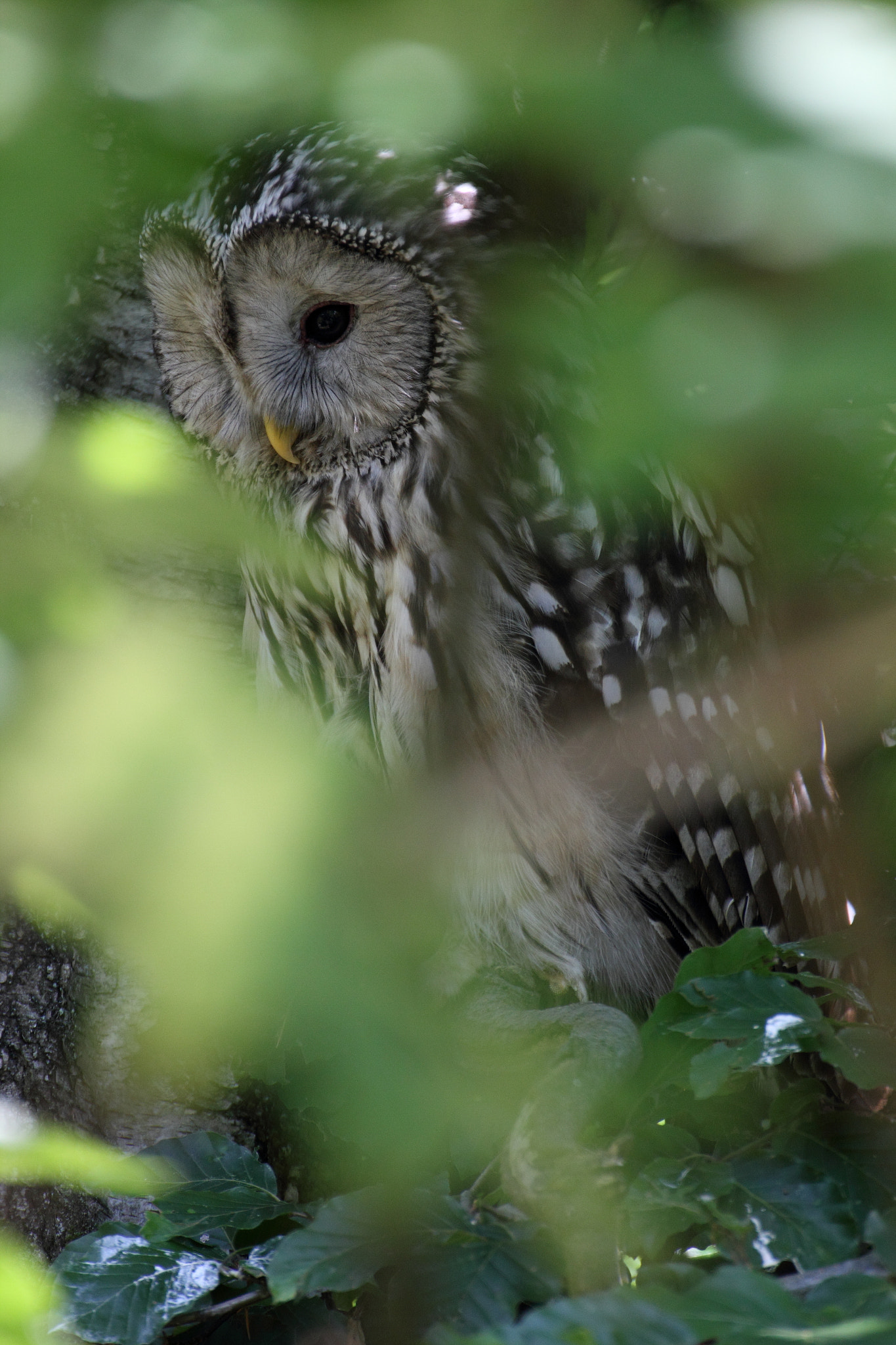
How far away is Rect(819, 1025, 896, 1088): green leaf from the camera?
117 cm

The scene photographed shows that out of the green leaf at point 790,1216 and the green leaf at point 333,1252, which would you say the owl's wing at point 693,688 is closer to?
the green leaf at point 790,1216

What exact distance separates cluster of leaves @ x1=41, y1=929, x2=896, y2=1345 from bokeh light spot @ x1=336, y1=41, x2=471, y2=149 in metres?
0.81

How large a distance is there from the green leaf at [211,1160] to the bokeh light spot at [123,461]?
3.18ft

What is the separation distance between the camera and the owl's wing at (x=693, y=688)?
5.73 feet

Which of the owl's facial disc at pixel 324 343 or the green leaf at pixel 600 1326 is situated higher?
the owl's facial disc at pixel 324 343

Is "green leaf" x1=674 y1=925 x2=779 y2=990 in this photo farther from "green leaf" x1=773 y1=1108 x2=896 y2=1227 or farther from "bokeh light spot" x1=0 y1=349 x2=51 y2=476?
"bokeh light spot" x1=0 y1=349 x2=51 y2=476

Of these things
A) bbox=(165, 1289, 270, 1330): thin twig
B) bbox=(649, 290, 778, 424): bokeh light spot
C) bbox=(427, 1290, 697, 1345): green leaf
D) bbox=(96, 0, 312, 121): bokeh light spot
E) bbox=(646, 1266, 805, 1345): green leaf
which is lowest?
bbox=(165, 1289, 270, 1330): thin twig

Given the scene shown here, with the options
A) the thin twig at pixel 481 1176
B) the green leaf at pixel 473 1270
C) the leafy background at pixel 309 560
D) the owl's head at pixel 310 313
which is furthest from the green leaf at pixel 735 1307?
the owl's head at pixel 310 313

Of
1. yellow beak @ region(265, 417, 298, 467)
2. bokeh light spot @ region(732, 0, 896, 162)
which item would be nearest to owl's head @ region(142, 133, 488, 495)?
yellow beak @ region(265, 417, 298, 467)

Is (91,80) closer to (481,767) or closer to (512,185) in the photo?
(512,185)

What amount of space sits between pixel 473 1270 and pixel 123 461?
864mm

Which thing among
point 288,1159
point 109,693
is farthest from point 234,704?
point 288,1159

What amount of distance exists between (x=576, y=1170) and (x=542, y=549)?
0.91 metres

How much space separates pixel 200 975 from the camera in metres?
0.60
